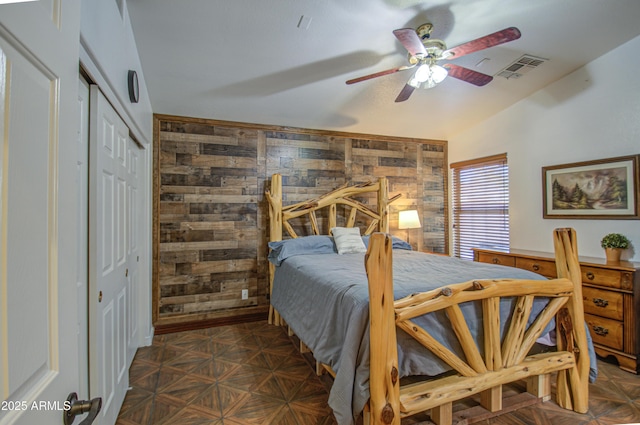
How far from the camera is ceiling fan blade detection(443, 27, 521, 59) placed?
5.62 feet

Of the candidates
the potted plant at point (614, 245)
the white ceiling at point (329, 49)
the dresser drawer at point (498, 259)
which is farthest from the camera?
the dresser drawer at point (498, 259)

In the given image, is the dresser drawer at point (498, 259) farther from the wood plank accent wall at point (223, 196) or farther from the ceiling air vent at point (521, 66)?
the ceiling air vent at point (521, 66)

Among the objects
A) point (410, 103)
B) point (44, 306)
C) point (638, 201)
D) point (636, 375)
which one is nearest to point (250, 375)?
point (44, 306)

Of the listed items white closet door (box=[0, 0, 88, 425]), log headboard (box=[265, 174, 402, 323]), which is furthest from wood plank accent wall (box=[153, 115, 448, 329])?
white closet door (box=[0, 0, 88, 425])

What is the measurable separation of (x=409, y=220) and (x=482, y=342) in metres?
2.40

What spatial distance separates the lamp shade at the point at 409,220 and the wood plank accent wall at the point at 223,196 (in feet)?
1.70

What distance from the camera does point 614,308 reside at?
2500 millimetres

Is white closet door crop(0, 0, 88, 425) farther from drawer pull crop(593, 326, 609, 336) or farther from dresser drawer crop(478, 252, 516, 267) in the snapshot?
dresser drawer crop(478, 252, 516, 267)

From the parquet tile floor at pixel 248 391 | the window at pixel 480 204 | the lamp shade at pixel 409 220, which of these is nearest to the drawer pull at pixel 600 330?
the parquet tile floor at pixel 248 391

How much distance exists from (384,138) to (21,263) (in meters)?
4.27

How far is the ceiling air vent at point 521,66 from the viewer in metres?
2.91

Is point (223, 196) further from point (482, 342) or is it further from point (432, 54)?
point (482, 342)

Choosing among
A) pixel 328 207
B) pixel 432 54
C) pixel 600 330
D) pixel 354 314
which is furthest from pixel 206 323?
pixel 600 330

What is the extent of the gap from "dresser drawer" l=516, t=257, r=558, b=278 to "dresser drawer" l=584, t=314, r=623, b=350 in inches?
17.4
